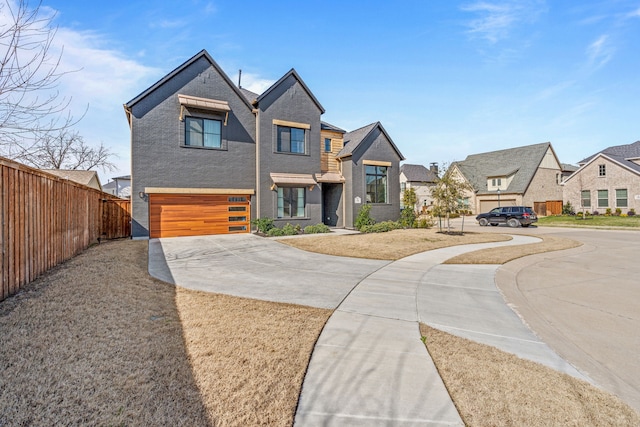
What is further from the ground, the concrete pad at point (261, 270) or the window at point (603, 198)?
the window at point (603, 198)

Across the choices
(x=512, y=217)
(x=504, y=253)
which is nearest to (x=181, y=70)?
(x=504, y=253)

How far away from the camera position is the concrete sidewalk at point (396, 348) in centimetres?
260

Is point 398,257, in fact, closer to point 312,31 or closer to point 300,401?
point 300,401

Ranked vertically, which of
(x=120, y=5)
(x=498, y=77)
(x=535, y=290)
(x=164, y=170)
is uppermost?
(x=498, y=77)

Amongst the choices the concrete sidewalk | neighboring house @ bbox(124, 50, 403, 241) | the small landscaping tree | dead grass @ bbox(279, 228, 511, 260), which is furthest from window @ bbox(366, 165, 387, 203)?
the concrete sidewalk

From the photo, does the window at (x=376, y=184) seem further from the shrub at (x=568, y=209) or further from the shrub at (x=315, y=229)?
the shrub at (x=568, y=209)

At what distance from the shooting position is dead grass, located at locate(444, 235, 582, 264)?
9945 millimetres

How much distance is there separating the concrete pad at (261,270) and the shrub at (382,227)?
22.5 feet

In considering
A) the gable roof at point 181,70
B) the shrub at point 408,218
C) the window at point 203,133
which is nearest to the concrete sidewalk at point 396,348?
the window at point 203,133

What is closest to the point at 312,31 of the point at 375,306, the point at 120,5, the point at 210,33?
the point at 210,33

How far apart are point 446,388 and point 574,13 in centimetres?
1392

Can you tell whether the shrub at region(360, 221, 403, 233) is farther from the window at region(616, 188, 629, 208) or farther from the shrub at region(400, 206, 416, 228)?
the window at region(616, 188, 629, 208)

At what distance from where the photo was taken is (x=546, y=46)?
1248 cm

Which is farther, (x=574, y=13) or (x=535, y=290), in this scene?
(x=574, y=13)
